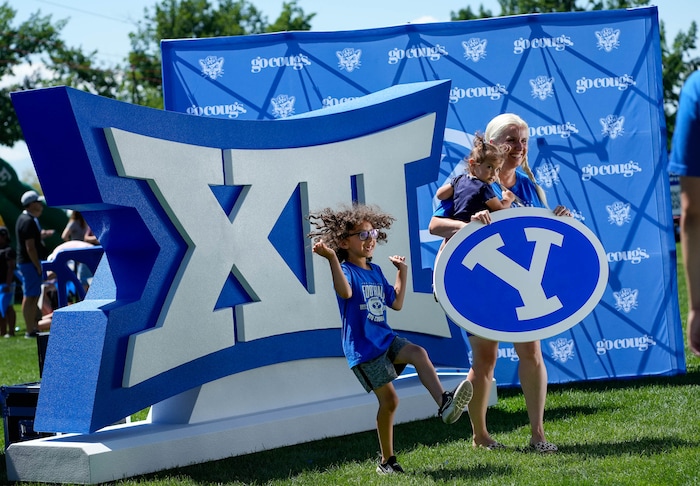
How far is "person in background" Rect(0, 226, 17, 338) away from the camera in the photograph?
16.2 meters

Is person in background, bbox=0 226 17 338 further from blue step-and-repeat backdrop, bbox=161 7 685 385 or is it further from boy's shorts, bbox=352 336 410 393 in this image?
boy's shorts, bbox=352 336 410 393

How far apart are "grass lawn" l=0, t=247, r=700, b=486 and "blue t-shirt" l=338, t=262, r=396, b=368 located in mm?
683

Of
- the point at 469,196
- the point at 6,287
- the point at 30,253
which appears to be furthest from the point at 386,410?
the point at 6,287

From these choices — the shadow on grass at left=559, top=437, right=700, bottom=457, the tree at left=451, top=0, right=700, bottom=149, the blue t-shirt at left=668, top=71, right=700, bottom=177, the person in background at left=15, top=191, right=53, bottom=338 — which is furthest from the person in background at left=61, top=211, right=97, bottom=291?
the tree at left=451, top=0, right=700, bottom=149

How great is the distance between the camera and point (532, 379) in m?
6.15

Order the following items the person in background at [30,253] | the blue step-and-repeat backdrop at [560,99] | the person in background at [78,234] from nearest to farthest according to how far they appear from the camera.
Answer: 1. the blue step-and-repeat backdrop at [560,99]
2. the person in background at [78,234]
3. the person in background at [30,253]

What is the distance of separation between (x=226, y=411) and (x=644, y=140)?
4.40 meters

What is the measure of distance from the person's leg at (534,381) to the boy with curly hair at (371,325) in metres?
0.70

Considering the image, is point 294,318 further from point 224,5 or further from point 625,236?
point 224,5

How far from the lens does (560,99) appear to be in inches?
351

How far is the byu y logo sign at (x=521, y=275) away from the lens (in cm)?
597

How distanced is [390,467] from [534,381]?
105 centimetres

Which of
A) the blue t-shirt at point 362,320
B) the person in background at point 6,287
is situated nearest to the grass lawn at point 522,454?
the blue t-shirt at point 362,320

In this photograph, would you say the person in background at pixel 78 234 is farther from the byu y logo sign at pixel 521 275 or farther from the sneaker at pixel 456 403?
the sneaker at pixel 456 403
